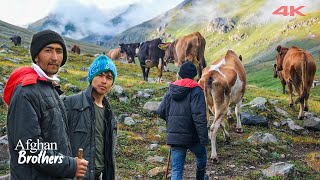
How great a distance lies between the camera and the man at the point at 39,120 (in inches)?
126

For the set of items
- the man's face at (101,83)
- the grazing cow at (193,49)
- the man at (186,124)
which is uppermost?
the grazing cow at (193,49)

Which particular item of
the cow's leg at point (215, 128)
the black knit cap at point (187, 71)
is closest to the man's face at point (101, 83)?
the black knit cap at point (187, 71)

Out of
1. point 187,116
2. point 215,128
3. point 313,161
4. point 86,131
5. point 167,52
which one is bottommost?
point 313,161

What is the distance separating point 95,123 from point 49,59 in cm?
123

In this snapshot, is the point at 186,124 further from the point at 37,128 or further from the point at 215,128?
the point at 37,128

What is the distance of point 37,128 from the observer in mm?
3264

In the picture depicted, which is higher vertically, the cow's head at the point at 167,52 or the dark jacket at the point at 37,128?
the cow's head at the point at 167,52

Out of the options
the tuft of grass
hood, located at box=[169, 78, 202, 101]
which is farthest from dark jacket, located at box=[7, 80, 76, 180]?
the tuft of grass

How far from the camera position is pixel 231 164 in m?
10.0

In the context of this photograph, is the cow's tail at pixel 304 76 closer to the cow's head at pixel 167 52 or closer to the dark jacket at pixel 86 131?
the cow's head at pixel 167 52

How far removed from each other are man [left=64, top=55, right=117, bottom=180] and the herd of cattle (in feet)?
18.6

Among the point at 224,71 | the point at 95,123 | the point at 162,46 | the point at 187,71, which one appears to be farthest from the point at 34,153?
the point at 162,46

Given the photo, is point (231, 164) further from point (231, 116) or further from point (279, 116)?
point (279, 116)

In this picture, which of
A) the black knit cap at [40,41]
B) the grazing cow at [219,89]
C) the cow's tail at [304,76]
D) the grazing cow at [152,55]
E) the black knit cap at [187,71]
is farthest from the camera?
the grazing cow at [152,55]
